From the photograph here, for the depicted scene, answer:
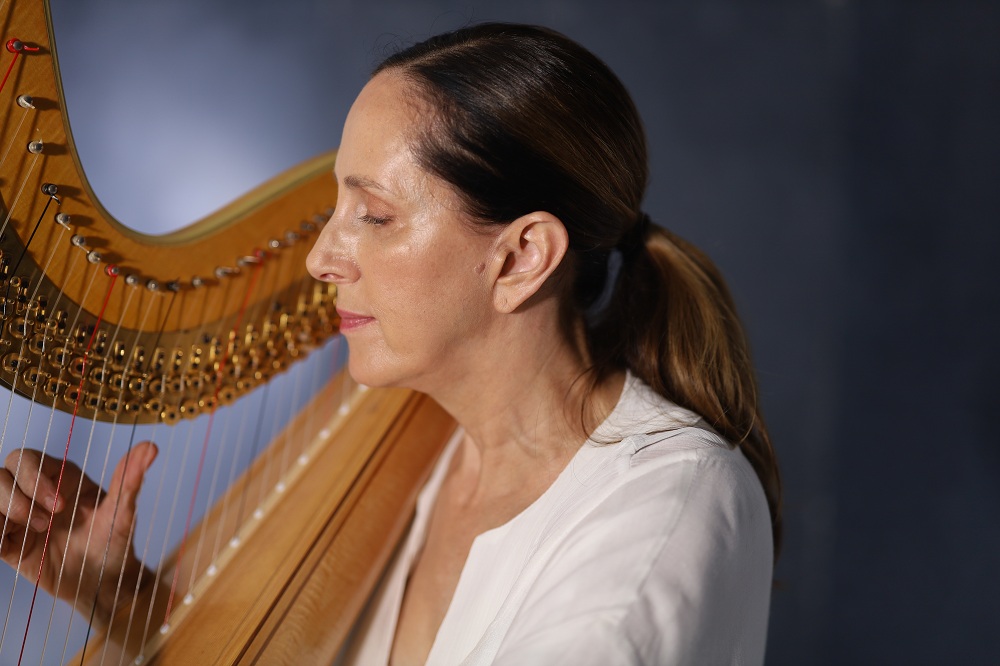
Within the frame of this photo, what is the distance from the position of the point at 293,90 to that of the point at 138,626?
170 cm

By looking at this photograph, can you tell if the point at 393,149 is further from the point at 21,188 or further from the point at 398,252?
the point at 21,188

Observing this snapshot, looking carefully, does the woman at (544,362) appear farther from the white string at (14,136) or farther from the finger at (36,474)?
the white string at (14,136)

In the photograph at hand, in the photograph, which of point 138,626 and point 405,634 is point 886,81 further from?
point 138,626

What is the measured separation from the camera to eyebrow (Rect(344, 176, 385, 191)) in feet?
3.95

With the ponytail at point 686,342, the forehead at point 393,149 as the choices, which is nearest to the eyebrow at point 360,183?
the forehead at point 393,149

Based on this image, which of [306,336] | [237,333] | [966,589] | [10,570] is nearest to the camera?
[10,570]

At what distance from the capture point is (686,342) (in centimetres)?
138

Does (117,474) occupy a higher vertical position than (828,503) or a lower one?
higher

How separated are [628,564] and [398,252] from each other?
48 centimetres

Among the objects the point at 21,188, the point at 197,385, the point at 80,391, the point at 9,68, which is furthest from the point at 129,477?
the point at 9,68

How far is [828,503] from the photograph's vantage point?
250cm

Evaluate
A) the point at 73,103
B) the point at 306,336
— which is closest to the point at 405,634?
the point at 306,336

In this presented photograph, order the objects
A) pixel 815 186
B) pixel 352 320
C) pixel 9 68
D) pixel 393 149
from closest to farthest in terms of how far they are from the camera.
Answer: pixel 9 68
pixel 393 149
pixel 352 320
pixel 815 186

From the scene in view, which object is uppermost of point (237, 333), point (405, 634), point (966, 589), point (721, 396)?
point (237, 333)
